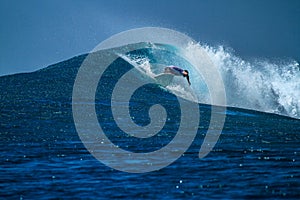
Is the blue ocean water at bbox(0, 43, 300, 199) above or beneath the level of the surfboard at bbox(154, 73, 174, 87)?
beneath

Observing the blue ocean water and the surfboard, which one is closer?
the blue ocean water

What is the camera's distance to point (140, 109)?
42312mm

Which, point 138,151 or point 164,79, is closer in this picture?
point 138,151

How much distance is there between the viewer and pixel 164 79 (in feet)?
194

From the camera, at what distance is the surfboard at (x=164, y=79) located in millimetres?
57594

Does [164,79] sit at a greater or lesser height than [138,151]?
greater

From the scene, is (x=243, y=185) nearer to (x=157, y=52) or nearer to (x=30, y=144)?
Answer: (x=30, y=144)

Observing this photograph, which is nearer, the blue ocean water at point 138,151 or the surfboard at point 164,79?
the blue ocean water at point 138,151

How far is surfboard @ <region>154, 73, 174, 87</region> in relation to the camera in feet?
189

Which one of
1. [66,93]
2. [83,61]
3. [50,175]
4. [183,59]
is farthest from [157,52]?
[50,175]

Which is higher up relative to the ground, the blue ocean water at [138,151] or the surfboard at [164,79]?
the surfboard at [164,79]

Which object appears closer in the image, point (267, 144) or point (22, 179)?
point (22, 179)

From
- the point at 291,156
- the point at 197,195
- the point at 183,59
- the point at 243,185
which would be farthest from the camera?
the point at 183,59

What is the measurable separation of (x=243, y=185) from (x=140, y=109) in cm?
2534
